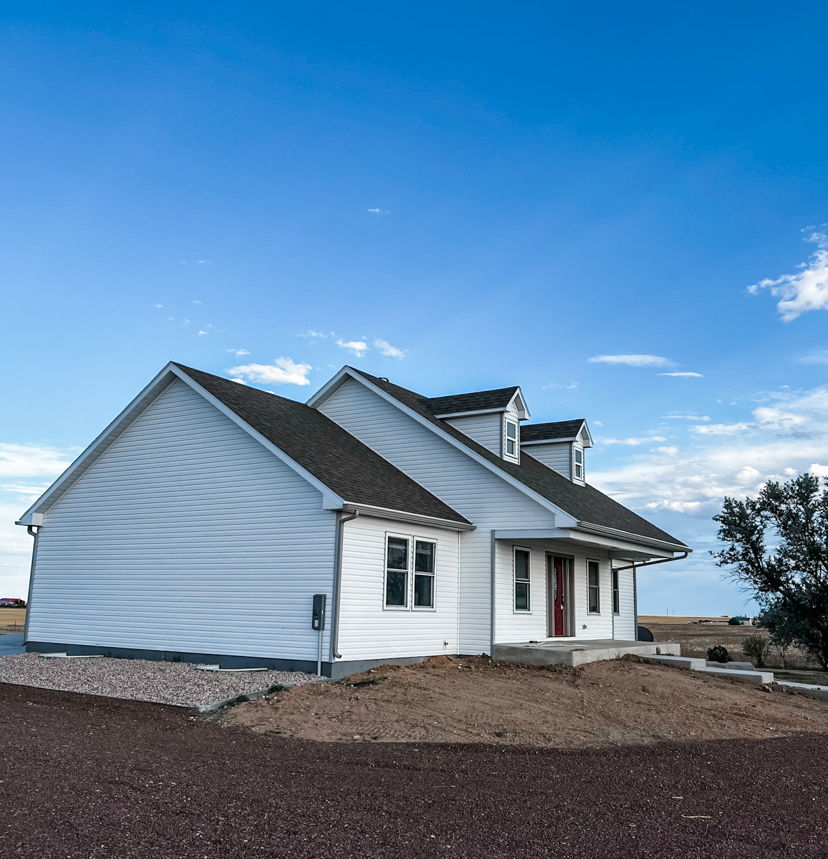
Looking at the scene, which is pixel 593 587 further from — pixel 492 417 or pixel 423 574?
pixel 423 574

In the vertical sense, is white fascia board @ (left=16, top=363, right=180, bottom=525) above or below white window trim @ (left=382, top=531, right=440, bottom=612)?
above

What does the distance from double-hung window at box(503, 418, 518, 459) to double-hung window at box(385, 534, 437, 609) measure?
4459 millimetres

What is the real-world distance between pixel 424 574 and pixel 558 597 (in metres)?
5.26

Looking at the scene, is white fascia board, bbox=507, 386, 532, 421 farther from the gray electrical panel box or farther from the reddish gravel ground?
the reddish gravel ground

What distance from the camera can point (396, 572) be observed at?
17.8 m

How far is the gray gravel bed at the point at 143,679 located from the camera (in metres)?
14.1

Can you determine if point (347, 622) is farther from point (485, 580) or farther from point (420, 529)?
point (485, 580)

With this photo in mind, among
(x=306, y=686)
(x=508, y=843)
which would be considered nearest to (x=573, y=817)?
(x=508, y=843)

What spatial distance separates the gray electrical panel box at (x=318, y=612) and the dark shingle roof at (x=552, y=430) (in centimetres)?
1184

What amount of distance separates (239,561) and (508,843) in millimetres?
11870

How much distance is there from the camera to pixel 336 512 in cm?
1628

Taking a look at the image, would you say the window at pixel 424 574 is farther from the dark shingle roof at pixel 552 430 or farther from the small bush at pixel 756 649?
the small bush at pixel 756 649

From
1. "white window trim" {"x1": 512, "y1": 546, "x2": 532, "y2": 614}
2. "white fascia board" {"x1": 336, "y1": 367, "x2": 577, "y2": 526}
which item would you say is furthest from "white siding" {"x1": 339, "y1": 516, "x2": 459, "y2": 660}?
"white fascia board" {"x1": 336, "y1": 367, "x2": 577, "y2": 526}

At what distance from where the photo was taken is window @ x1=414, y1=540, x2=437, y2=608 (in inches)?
723
